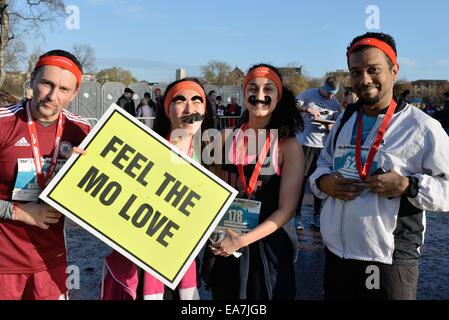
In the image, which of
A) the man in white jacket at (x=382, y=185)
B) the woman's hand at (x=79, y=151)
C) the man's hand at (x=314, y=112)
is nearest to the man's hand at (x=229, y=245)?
the man in white jacket at (x=382, y=185)

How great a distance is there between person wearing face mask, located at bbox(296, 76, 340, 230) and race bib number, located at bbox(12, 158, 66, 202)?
428 centimetres

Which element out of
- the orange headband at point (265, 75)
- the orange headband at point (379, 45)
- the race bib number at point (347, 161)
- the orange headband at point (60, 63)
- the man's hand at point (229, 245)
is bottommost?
the man's hand at point (229, 245)

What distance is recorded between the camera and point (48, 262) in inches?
93.9

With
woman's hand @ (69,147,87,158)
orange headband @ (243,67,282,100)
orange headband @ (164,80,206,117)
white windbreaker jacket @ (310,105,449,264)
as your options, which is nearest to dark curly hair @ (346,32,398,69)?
white windbreaker jacket @ (310,105,449,264)

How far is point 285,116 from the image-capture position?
2611 millimetres

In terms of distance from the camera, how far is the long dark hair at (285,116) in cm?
255

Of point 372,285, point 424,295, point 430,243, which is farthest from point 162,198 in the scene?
point 430,243

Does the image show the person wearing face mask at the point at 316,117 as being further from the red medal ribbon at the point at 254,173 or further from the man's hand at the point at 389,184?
the man's hand at the point at 389,184

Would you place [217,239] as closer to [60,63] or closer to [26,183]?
[26,183]

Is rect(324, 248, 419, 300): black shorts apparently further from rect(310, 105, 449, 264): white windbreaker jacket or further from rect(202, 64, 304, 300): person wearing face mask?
rect(202, 64, 304, 300): person wearing face mask

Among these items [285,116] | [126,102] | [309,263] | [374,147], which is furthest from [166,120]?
[126,102]

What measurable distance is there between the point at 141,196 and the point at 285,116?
1.03 m

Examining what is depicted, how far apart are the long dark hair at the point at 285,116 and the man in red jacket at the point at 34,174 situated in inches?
46.6

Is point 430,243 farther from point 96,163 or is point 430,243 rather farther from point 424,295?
point 96,163
